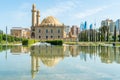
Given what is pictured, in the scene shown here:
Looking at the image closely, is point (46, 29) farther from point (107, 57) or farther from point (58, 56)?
point (107, 57)

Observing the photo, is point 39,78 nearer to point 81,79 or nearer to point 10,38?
point 81,79

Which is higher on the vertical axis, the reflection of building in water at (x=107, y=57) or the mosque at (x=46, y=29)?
the mosque at (x=46, y=29)

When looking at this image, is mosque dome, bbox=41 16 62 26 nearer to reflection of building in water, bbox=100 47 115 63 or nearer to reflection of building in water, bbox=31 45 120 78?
reflection of building in water, bbox=31 45 120 78

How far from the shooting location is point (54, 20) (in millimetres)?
83938

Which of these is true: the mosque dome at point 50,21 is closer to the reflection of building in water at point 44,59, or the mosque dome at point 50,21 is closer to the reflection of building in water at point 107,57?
the reflection of building in water at point 107,57

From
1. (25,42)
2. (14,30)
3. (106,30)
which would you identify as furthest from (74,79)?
(14,30)

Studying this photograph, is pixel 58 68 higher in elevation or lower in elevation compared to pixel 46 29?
lower

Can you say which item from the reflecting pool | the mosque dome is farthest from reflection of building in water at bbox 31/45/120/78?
the mosque dome

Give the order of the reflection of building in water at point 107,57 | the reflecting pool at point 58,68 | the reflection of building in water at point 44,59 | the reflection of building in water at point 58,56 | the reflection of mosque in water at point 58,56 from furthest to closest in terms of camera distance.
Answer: the reflection of building in water at point 107,57
the reflection of mosque in water at point 58,56
the reflection of building in water at point 58,56
the reflection of building in water at point 44,59
the reflecting pool at point 58,68

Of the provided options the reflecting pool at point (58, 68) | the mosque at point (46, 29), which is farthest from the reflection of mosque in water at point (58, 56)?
the mosque at point (46, 29)

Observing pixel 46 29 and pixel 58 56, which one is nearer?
pixel 58 56

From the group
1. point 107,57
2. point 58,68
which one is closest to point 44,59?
point 58,68

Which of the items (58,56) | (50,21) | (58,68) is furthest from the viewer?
(50,21)

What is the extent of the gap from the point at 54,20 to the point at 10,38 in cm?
2620
